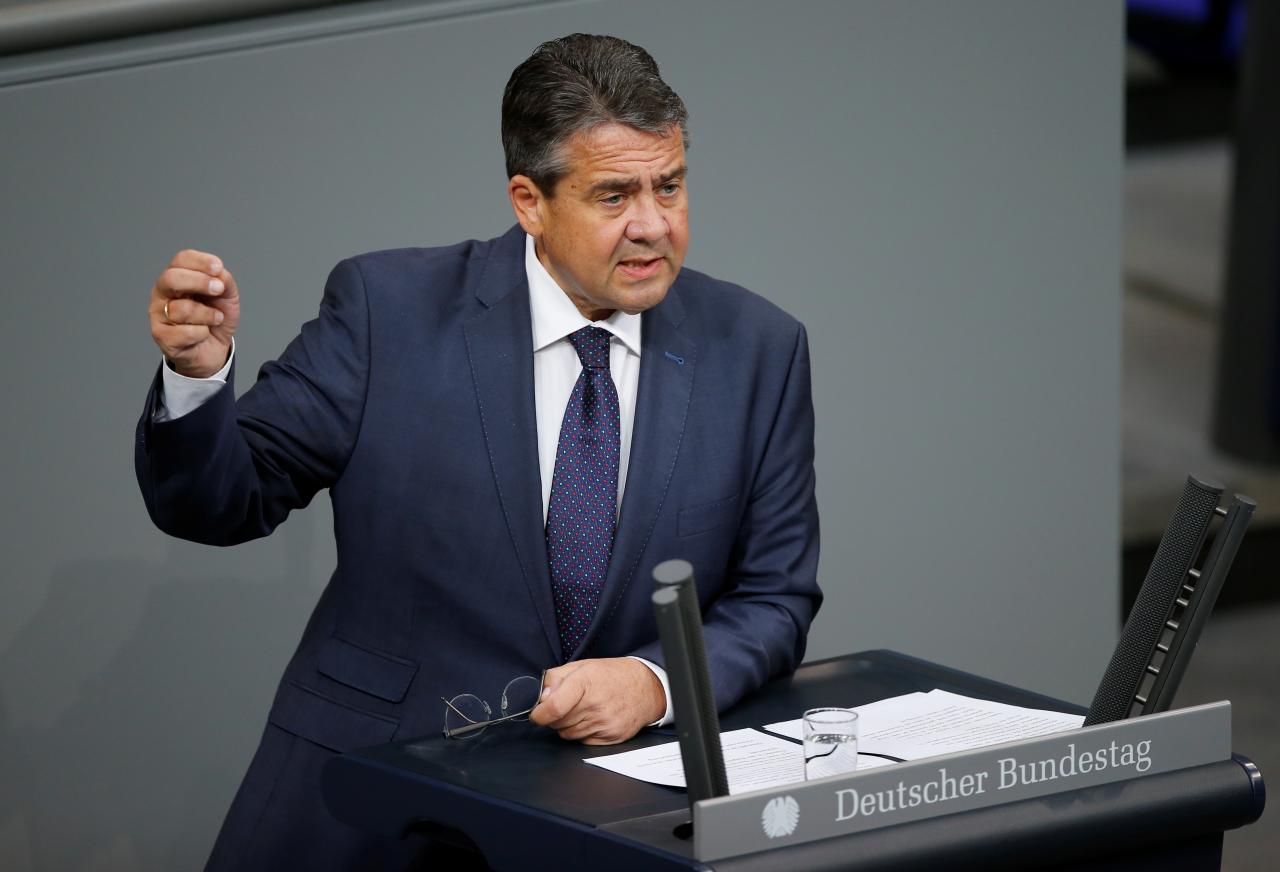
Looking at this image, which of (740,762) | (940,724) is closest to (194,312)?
(740,762)

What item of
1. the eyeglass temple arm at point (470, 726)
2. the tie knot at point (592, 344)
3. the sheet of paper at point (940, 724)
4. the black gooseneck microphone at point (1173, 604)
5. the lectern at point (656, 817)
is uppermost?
the tie knot at point (592, 344)

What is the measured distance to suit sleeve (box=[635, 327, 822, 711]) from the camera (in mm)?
2414

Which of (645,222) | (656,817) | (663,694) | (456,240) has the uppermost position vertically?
(456,240)

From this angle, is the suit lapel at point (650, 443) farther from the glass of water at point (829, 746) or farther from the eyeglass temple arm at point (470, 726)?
the glass of water at point (829, 746)

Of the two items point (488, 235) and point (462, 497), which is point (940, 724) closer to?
point (462, 497)

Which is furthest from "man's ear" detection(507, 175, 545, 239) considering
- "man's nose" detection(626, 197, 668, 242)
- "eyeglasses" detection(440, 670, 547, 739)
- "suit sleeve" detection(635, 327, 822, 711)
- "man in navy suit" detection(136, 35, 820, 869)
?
"eyeglasses" detection(440, 670, 547, 739)

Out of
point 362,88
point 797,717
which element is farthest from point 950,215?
point 797,717

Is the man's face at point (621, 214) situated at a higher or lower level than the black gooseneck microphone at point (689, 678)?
higher

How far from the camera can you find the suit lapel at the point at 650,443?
2.38 metres

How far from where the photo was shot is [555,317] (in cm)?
244

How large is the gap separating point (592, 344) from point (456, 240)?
72 cm

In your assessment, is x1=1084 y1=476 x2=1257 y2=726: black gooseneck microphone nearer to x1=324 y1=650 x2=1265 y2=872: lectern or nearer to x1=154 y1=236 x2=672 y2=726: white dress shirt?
x1=324 y1=650 x2=1265 y2=872: lectern

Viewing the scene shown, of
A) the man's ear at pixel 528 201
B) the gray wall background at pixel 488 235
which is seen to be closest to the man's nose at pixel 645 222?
the man's ear at pixel 528 201

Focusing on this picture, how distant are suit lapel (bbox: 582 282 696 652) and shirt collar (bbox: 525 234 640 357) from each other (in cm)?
2
